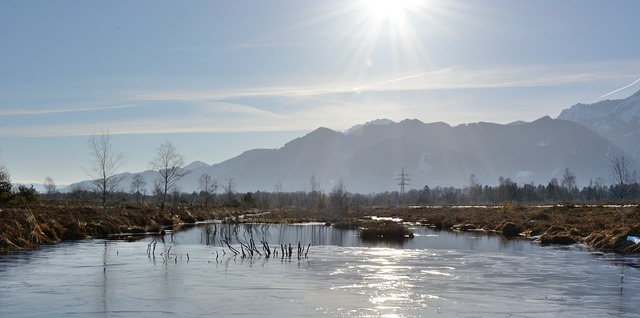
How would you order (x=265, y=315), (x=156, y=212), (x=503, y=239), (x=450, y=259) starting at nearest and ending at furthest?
1. (x=265, y=315)
2. (x=450, y=259)
3. (x=503, y=239)
4. (x=156, y=212)

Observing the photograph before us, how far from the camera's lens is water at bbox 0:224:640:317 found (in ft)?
66.3

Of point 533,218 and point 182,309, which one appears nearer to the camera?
point 182,309

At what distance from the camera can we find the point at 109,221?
59.9 m

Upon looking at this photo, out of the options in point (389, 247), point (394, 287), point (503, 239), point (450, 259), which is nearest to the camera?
point (394, 287)

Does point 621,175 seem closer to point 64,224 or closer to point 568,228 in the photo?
point 568,228

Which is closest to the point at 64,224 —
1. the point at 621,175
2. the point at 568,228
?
the point at 568,228

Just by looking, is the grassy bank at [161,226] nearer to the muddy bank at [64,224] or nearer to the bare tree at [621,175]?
the muddy bank at [64,224]

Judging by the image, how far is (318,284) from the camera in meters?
26.1

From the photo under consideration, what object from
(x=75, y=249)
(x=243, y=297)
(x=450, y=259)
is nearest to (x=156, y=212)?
(x=75, y=249)

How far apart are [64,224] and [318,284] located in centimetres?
3375

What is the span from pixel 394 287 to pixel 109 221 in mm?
43071

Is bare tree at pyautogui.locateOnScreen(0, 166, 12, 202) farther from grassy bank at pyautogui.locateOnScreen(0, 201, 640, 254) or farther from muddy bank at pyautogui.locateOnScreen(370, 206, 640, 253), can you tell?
muddy bank at pyautogui.locateOnScreen(370, 206, 640, 253)

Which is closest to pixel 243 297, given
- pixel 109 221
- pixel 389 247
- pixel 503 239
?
pixel 389 247

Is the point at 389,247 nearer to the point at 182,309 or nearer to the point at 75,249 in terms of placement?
the point at 75,249
